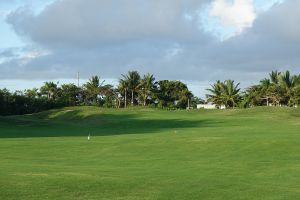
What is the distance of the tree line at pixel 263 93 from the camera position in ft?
305

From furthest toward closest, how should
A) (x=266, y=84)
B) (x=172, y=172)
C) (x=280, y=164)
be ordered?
(x=266, y=84)
(x=280, y=164)
(x=172, y=172)

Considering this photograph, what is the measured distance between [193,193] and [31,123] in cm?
4672

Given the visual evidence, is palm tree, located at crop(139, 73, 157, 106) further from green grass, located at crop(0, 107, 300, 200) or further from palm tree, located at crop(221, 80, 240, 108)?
green grass, located at crop(0, 107, 300, 200)

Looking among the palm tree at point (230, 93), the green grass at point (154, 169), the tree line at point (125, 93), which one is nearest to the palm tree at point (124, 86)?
→ the tree line at point (125, 93)

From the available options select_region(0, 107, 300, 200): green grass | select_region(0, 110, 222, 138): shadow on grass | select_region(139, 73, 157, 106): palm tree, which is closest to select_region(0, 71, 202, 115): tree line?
select_region(139, 73, 157, 106): palm tree

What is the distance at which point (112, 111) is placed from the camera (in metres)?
71.1

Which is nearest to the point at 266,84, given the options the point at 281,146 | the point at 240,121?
the point at 240,121

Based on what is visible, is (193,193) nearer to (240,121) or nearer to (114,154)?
(114,154)

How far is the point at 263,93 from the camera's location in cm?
9469

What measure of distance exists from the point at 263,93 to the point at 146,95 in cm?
2186

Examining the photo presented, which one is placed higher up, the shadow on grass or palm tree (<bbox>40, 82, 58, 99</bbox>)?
palm tree (<bbox>40, 82, 58, 99</bbox>)

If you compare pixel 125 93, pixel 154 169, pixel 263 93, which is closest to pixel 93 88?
pixel 125 93

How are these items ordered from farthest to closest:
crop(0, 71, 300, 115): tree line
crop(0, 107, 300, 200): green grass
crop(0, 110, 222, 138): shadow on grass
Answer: crop(0, 71, 300, 115): tree line → crop(0, 110, 222, 138): shadow on grass → crop(0, 107, 300, 200): green grass

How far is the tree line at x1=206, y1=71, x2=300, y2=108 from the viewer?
92.9 m
